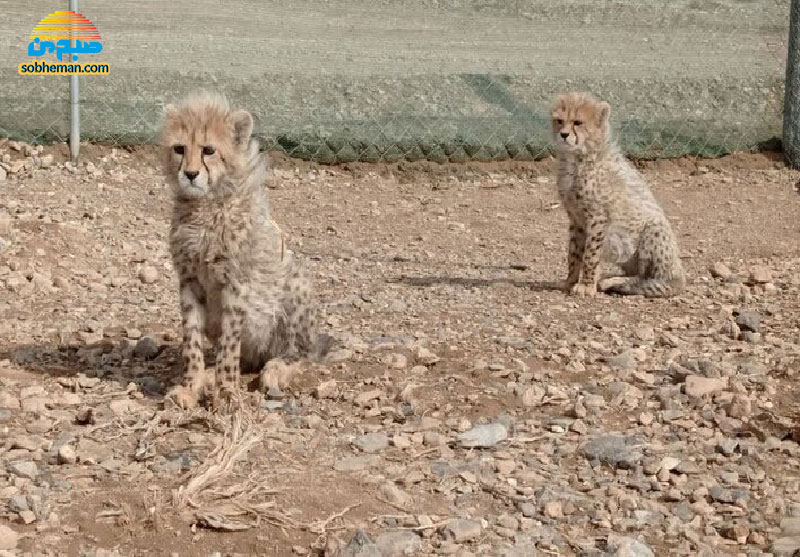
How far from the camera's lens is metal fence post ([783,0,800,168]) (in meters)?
9.04

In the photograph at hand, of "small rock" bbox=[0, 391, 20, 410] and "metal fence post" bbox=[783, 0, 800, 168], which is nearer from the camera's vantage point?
"small rock" bbox=[0, 391, 20, 410]

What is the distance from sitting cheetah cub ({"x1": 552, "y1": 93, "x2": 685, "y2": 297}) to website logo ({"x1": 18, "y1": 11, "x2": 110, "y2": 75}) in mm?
3503

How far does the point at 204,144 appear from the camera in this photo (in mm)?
4117

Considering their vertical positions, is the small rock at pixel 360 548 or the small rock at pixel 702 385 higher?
the small rock at pixel 702 385

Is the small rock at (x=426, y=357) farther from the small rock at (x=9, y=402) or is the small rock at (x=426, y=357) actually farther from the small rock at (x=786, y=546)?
the small rock at (x=786, y=546)

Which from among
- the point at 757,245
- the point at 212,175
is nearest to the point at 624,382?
the point at 212,175

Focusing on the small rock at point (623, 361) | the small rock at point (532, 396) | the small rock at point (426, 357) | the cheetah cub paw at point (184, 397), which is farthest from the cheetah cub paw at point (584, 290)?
the cheetah cub paw at point (184, 397)

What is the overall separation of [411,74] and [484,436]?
534 cm

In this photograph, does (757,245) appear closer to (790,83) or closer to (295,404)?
(790,83)

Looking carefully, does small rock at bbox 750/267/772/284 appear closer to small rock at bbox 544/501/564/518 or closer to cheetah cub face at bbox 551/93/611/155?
cheetah cub face at bbox 551/93/611/155

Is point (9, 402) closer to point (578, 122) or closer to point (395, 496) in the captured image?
point (395, 496)

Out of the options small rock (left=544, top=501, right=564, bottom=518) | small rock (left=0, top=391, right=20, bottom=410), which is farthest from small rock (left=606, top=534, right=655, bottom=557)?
small rock (left=0, top=391, right=20, bottom=410)

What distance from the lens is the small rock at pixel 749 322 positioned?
16.9 ft

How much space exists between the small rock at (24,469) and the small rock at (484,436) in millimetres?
1222
